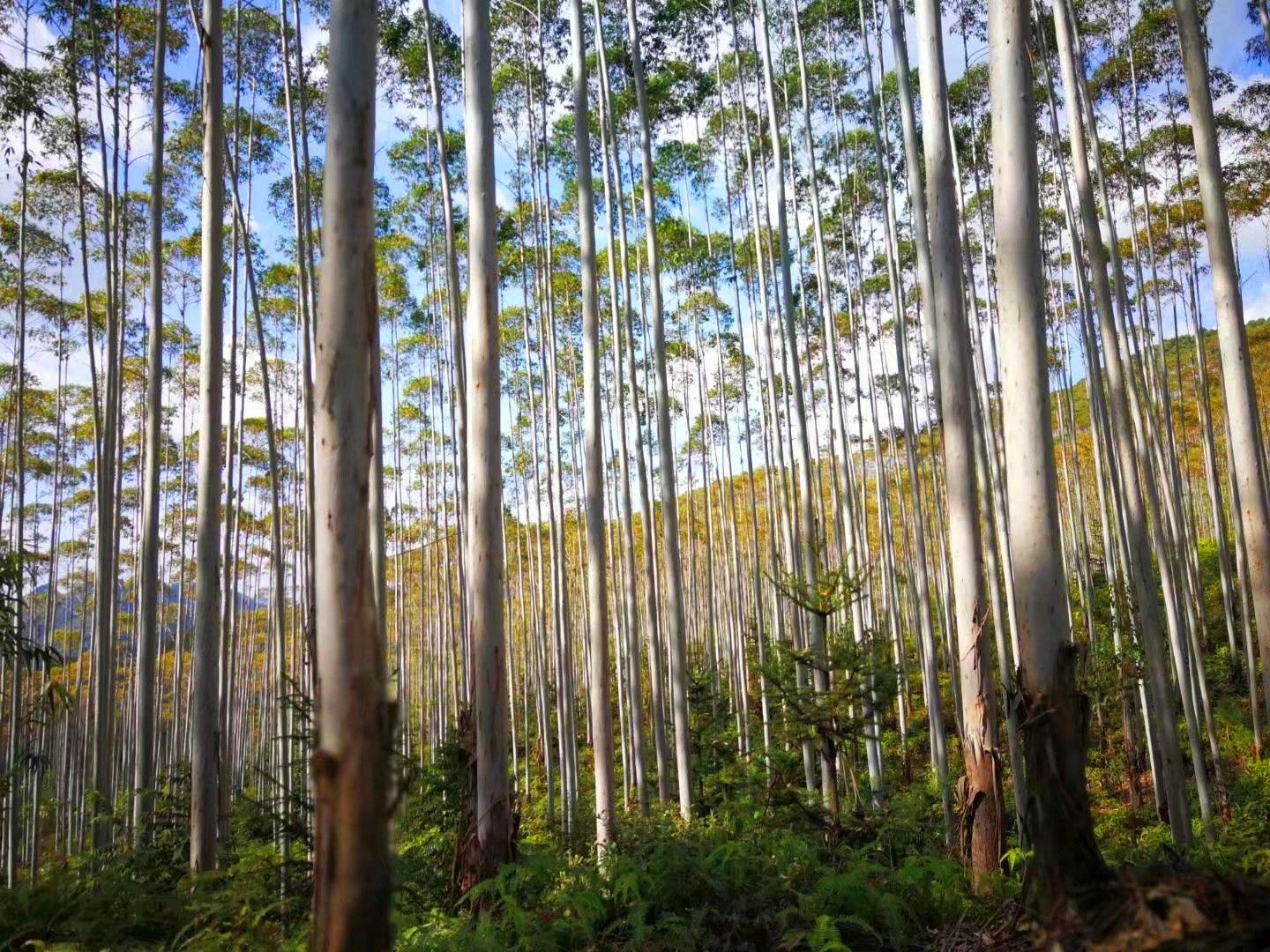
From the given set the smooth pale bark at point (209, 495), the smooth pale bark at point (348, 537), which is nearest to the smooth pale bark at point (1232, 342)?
the smooth pale bark at point (348, 537)

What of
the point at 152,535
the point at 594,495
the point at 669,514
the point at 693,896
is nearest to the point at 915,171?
the point at 594,495

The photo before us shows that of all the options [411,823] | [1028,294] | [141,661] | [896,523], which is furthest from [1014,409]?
[896,523]

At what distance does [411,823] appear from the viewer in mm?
7246

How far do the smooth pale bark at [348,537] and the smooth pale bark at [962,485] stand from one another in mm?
3629

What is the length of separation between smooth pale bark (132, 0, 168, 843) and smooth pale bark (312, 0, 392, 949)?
5639mm

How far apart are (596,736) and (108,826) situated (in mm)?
5336

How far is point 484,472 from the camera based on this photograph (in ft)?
16.7

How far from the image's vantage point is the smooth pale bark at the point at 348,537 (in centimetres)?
222

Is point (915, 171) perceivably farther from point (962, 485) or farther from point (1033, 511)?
point (1033, 511)

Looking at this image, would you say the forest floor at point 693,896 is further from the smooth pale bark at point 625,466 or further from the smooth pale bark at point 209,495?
the smooth pale bark at point 625,466

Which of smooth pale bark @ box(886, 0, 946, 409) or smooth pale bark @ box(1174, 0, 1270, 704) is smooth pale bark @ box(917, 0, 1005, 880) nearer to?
smooth pale bark @ box(886, 0, 946, 409)

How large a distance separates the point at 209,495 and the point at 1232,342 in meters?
6.86

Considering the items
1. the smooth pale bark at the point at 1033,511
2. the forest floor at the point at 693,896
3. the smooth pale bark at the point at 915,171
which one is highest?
the smooth pale bark at the point at 915,171

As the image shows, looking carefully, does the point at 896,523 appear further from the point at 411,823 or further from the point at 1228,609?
the point at 411,823
